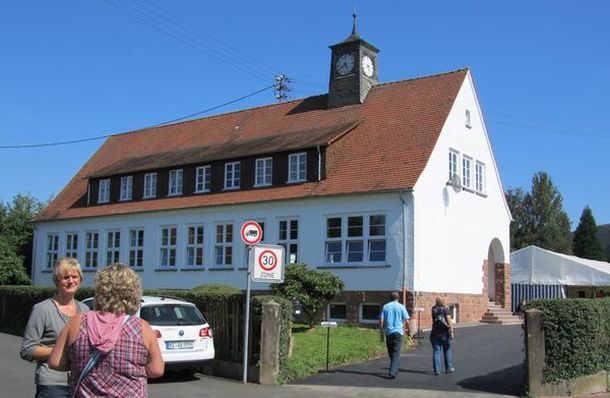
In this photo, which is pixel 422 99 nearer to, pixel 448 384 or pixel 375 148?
pixel 375 148

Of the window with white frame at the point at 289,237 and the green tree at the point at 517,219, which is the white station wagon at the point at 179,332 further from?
the green tree at the point at 517,219

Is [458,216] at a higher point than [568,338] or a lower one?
higher

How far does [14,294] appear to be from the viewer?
Result: 2589 cm

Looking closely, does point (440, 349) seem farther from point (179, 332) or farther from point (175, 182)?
point (175, 182)

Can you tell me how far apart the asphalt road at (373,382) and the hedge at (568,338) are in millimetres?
979

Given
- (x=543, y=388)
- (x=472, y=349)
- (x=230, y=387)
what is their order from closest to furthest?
(x=543, y=388) < (x=230, y=387) < (x=472, y=349)

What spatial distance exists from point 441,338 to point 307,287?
22.1ft

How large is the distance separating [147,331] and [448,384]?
10.4 m

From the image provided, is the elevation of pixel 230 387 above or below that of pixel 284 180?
below

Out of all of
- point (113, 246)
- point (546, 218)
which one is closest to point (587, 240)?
point (546, 218)

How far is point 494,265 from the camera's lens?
101 ft

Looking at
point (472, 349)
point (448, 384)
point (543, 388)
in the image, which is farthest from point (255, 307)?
point (472, 349)

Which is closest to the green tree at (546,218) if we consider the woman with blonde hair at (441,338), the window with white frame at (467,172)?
the window with white frame at (467,172)

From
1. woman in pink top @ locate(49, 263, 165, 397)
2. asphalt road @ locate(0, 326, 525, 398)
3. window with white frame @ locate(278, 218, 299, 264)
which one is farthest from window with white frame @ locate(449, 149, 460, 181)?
woman in pink top @ locate(49, 263, 165, 397)
